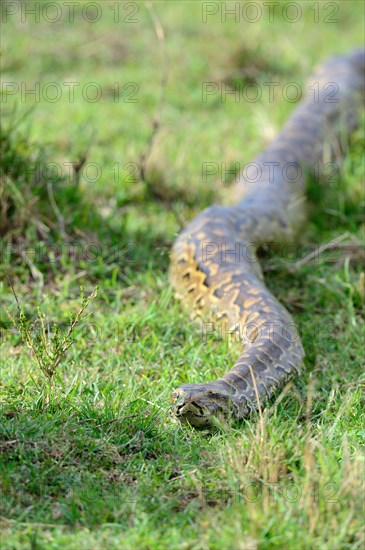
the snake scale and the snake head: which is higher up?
the snake scale

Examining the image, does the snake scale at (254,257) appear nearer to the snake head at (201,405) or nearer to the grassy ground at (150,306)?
the snake head at (201,405)

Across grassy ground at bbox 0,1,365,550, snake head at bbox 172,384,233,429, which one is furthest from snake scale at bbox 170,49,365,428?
grassy ground at bbox 0,1,365,550

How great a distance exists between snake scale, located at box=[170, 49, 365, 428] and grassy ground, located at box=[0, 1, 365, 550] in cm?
14

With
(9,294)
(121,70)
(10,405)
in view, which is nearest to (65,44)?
(121,70)

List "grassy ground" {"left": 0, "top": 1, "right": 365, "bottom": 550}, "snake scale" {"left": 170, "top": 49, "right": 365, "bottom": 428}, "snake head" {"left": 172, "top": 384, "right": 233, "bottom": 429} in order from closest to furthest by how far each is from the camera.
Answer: "grassy ground" {"left": 0, "top": 1, "right": 365, "bottom": 550} → "snake head" {"left": 172, "top": 384, "right": 233, "bottom": 429} → "snake scale" {"left": 170, "top": 49, "right": 365, "bottom": 428}

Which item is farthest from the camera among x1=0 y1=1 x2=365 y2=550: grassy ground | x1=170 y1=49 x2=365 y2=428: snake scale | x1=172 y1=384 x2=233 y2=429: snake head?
x1=170 y1=49 x2=365 y2=428: snake scale

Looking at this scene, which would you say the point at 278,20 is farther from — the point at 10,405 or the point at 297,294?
the point at 10,405

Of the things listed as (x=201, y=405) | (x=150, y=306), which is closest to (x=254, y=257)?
(x=150, y=306)

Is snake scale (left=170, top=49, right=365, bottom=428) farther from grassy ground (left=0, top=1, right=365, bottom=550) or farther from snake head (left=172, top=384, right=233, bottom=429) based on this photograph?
grassy ground (left=0, top=1, right=365, bottom=550)

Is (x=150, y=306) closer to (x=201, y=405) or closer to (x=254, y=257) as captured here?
(x=254, y=257)

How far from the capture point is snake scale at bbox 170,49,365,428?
418 centimetres

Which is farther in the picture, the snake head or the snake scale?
the snake scale

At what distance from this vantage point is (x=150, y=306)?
17.5 feet

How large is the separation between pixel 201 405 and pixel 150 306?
1405 mm
